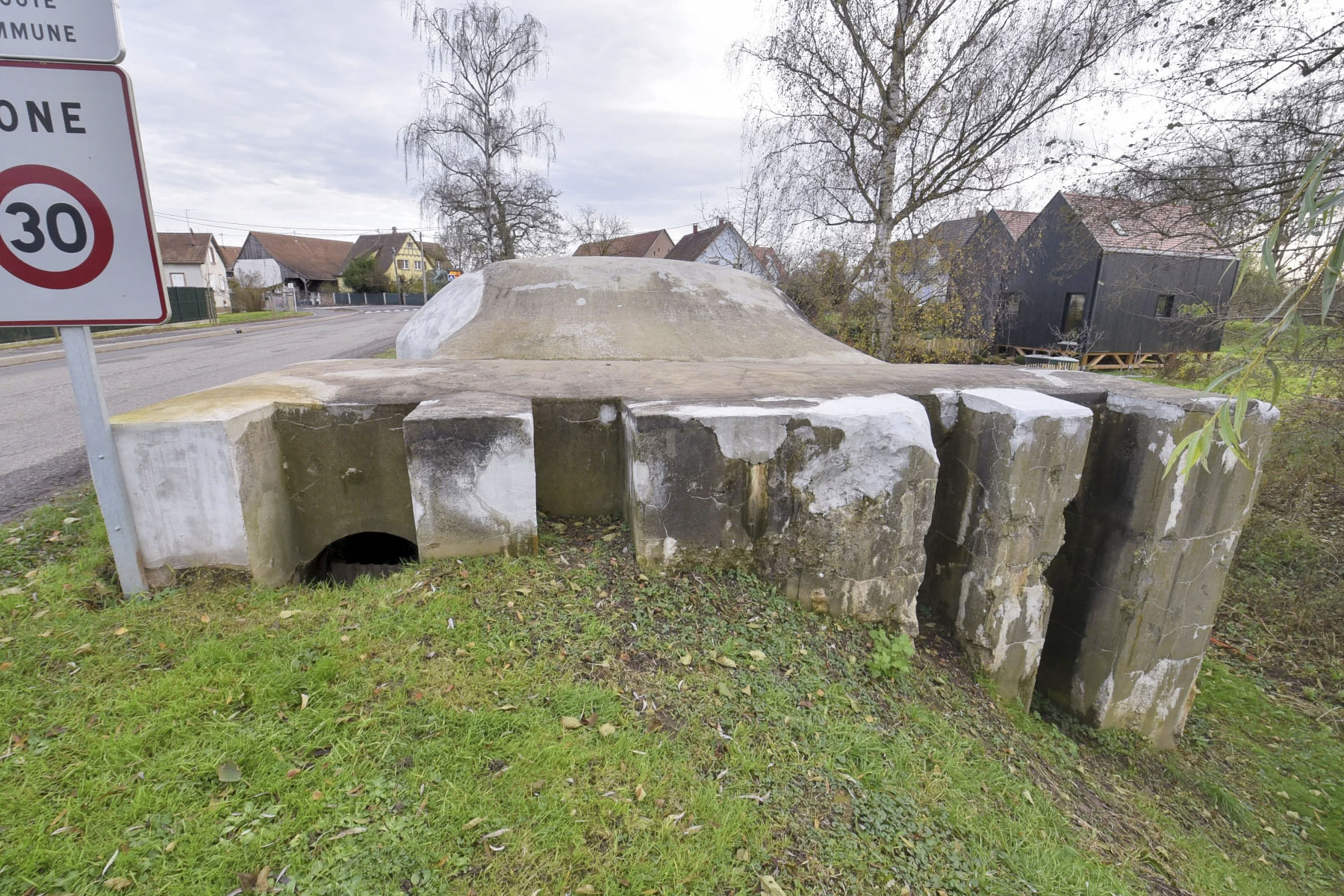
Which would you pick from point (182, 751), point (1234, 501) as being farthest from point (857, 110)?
point (182, 751)

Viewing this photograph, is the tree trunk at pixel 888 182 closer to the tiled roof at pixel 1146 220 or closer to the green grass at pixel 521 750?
the tiled roof at pixel 1146 220

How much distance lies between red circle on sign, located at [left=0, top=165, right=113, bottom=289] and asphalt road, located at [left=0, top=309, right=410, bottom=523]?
2.31 metres

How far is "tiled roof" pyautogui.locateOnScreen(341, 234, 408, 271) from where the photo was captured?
53641 mm

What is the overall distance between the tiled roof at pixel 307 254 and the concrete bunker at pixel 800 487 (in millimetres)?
53636

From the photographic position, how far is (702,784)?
80.5 inches

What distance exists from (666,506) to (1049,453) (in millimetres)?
2151

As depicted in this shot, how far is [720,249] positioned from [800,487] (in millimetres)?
21220

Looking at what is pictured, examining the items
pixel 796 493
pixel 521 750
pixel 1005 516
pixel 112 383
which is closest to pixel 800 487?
pixel 796 493

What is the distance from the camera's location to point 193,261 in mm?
37844

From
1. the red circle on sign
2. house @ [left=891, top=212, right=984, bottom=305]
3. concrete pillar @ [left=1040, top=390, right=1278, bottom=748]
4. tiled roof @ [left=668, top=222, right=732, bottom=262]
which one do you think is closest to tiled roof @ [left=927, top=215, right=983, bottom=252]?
house @ [left=891, top=212, right=984, bottom=305]

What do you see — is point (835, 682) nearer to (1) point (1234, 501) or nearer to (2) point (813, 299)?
(1) point (1234, 501)

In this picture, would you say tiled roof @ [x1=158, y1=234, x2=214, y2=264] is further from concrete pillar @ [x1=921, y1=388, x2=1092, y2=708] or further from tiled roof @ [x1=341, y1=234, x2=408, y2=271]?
concrete pillar @ [x1=921, y1=388, x2=1092, y2=708]

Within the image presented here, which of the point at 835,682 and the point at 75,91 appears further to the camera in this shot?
the point at 835,682

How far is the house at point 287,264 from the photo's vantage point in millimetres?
46969
